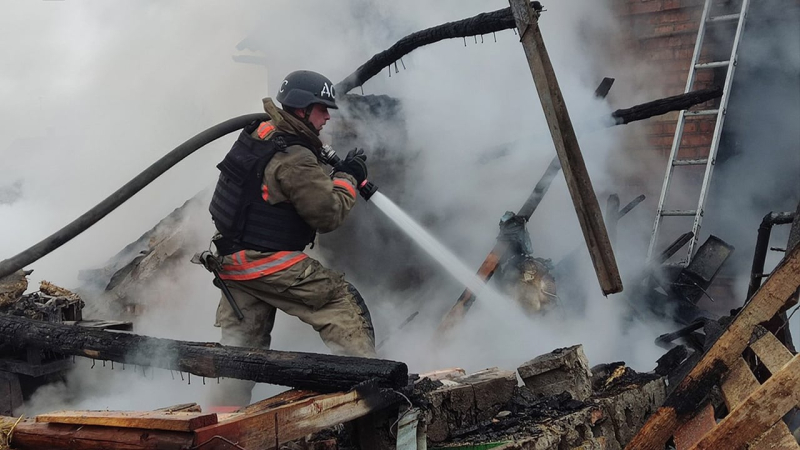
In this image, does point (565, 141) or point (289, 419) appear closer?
point (289, 419)

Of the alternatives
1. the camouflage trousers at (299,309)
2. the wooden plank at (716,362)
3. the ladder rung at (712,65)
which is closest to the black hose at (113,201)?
the camouflage trousers at (299,309)

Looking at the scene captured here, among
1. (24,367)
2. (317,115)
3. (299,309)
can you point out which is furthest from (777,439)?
(24,367)

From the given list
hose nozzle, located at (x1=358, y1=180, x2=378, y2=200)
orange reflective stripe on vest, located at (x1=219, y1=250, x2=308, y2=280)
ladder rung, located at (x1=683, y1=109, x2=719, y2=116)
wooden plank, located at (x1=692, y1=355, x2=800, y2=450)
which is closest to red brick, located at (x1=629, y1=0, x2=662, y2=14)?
ladder rung, located at (x1=683, y1=109, x2=719, y2=116)

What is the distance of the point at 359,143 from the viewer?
649cm

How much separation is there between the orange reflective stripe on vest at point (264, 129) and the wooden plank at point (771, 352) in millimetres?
2538

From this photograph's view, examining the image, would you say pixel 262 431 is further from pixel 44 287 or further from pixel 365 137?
pixel 365 137

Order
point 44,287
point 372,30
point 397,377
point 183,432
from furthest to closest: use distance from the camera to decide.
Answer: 1. point 372,30
2. point 44,287
3. point 397,377
4. point 183,432

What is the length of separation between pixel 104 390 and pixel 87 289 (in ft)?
5.73

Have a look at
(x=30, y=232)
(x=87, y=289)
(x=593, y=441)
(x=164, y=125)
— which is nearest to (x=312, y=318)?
(x=593, y=441)

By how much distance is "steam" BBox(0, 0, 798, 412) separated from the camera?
598 cm

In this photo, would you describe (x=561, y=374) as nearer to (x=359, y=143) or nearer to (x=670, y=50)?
(x=359, y=143)

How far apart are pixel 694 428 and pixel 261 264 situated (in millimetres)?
2223

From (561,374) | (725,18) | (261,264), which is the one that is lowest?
(561,374)

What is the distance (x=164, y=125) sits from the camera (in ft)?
27.2
